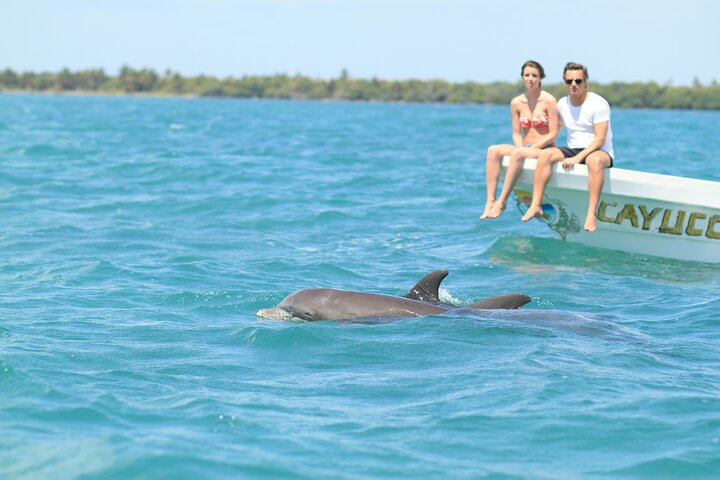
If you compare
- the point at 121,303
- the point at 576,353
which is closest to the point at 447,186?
the point at 121,303

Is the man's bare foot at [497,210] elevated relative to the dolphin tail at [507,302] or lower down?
elevated

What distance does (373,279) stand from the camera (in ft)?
37.9

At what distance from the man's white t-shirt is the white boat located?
33cm

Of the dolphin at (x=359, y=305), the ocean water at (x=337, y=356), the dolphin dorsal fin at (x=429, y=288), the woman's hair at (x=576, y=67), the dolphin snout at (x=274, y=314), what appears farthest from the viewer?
the woman's hair at (x=576, y=67)

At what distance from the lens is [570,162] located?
12.2 meters

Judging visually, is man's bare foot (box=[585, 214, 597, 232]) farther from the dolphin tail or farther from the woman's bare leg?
the dolphin tail

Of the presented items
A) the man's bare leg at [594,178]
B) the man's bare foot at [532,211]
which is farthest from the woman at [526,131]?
the man's bare leg at [594,178]

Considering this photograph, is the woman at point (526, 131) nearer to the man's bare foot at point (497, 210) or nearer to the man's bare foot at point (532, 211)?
the man's bare foot at point (497, 210)

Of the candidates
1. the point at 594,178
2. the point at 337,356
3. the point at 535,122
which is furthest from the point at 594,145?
the point at 337,356

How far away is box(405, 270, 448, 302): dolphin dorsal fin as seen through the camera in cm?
916

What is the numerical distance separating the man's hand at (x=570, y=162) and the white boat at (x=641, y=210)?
0.05 metres

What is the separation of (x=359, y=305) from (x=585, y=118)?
4.55 metres

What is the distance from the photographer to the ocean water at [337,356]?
5.75m

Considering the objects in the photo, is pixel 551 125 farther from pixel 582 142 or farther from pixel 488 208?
pixel 488 208
